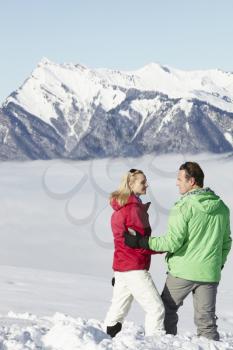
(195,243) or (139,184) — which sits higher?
(139,184)

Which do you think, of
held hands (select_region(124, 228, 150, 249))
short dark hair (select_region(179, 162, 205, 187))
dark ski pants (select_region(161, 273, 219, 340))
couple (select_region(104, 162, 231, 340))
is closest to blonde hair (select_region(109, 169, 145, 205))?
couple (select_region(104, 162, 231, 340))

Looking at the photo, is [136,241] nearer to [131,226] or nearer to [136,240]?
[136,240]

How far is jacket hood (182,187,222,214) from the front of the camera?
6855 mm

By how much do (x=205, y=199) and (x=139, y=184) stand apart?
67 centimetres

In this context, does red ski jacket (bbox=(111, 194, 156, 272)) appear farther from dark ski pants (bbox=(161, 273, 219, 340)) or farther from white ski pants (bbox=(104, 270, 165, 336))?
dark ski pants (bbox=(161, 273, 219, 340))

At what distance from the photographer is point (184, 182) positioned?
6938 millimetres

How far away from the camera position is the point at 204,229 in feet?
22.9

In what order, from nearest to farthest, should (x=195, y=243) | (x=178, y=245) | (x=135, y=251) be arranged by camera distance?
(x=178, y=245) < (x=195, y=243) < (x=135, y=251)

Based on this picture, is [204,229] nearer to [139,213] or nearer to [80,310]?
[139,213]

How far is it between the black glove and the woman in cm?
7

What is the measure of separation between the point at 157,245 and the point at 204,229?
51 cm

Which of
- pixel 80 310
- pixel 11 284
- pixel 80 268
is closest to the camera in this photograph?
pixel 80 310

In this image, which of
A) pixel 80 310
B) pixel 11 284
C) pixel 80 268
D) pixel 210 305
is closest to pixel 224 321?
pixel 80 310

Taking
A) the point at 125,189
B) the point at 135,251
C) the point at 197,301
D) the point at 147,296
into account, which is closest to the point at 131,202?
the point at 125,189
